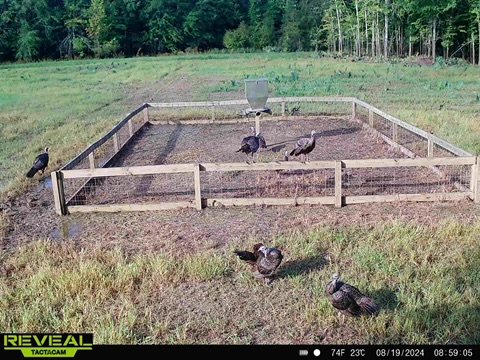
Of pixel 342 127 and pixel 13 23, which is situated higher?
pixel 13 23

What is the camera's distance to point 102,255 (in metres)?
5.92

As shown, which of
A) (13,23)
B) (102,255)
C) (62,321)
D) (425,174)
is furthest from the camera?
(13,23)

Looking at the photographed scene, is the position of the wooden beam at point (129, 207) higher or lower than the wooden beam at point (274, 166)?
lower

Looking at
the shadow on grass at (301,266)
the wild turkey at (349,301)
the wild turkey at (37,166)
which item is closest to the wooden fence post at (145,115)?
the wild turkey at (37,166)

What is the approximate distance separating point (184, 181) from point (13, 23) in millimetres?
60755

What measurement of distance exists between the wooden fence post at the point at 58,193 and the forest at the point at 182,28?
44.5 m

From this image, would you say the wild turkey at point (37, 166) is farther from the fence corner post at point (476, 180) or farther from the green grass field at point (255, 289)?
the fence corner post at point (476, 180)

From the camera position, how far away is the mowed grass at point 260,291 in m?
4.32

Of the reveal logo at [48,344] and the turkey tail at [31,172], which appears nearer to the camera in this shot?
the reveal logo at [48,344]

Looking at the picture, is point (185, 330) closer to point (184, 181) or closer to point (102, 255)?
point (102, 255)

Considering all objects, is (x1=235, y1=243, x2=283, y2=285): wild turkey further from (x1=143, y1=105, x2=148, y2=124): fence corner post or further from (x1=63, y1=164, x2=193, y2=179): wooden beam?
(x1=143, y1=105, x2=148, y2=124): fence corner post

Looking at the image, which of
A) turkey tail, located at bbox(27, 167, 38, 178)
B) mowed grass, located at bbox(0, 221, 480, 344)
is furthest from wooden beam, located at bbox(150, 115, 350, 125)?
mowed grass, located at bbox(0, 221, 480, 344)

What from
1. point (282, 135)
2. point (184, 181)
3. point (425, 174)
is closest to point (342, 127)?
point (282, 135)

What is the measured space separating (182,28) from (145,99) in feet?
173
